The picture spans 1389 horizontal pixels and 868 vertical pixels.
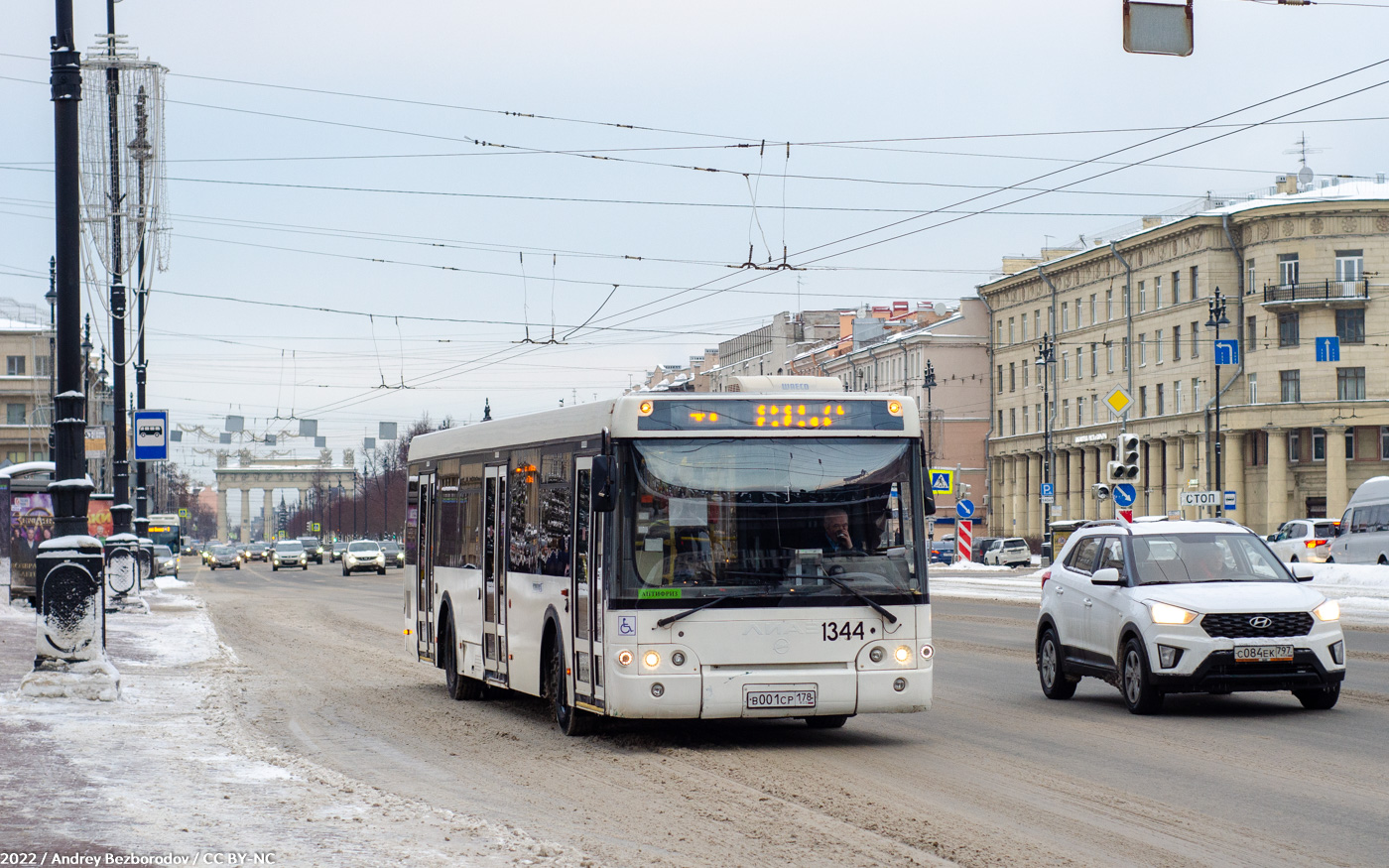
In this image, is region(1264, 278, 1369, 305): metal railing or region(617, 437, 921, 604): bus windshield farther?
region(1264, 278, 1369, 305): metal railing

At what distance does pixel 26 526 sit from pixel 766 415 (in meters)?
21.5

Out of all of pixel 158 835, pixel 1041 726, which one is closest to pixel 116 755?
pixel 158 835

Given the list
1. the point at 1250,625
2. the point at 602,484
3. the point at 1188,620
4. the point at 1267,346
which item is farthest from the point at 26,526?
the point at 1267,346

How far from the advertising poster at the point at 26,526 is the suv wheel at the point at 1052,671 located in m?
19.8

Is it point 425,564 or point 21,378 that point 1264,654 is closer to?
point 425,564

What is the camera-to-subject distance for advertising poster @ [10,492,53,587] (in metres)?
30.6

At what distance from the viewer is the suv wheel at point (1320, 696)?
1480 cm

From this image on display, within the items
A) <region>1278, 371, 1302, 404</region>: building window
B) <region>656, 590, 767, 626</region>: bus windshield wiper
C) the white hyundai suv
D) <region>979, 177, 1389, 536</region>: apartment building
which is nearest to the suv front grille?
the white hyundai suv

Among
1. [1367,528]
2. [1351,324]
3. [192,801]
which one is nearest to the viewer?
[192,801]

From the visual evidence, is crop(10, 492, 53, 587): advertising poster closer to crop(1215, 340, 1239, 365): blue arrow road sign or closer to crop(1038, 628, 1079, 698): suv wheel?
crop(1038, 628, 1079, 698): suv wheel

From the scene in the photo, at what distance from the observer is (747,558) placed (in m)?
12.6

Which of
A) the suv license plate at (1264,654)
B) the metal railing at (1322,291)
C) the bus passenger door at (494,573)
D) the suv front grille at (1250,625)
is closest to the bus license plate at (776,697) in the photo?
the bus passenger door at (494,573)

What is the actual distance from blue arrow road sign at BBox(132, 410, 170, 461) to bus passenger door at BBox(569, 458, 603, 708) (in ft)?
62.0

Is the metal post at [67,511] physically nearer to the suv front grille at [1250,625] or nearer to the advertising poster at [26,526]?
the suv front grille at [1250,625]
